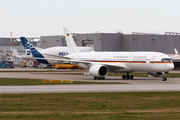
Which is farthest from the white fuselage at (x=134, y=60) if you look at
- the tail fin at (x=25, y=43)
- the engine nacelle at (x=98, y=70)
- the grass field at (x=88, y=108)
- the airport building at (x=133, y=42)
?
the airport building at (x=133, y=42)

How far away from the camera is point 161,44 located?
124125mm

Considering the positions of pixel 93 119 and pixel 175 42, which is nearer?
pixel 93 119

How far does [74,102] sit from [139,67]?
31.3 m

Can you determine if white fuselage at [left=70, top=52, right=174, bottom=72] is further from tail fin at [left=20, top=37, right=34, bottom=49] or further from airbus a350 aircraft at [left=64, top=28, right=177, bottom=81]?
tail fin at [left=20, top=37, right=34, bottom=49]

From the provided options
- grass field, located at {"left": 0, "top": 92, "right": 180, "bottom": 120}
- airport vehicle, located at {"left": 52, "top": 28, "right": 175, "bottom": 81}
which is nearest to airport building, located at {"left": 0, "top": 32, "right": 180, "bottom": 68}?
airport vehicle, located at {"left": 52, "top": 28, "right": 175, "bottom": 81}

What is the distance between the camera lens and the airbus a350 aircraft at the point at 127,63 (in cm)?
5181

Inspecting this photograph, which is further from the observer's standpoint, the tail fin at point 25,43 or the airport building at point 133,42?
the airport building at point 133,42

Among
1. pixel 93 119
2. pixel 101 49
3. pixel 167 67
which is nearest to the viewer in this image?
pixel 93 119

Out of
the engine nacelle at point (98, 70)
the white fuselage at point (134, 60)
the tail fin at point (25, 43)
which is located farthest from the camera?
the tail fin at point (25, 43)

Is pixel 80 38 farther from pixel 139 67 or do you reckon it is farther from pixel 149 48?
pixel 139 67

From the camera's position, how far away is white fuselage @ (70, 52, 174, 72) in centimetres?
5177

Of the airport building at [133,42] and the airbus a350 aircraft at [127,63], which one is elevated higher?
the airport building at [133,42]

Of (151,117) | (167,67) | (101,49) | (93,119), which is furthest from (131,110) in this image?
(101,49)

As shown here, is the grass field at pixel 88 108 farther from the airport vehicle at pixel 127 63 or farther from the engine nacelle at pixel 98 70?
the engine nacelle at pixel 98 70
